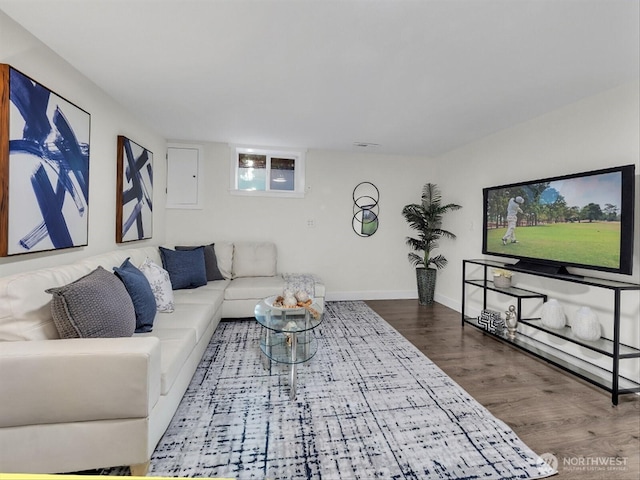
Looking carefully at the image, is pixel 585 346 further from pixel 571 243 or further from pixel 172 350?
pixel 172 350

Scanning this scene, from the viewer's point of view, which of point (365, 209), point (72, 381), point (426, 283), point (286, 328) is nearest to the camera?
point (72, 381)

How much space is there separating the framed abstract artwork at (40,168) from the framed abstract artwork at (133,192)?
58cm

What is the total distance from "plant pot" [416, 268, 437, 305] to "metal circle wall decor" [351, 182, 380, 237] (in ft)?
3.30

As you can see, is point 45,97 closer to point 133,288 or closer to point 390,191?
point 133,288

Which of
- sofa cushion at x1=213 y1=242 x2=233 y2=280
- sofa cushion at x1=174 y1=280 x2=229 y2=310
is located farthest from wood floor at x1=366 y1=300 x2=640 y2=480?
sofa cushion at x1=213 y1=242 x2=233 y2=280

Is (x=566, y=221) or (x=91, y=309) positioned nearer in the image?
(x=91, y=309)

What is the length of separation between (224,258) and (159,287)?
160 cm

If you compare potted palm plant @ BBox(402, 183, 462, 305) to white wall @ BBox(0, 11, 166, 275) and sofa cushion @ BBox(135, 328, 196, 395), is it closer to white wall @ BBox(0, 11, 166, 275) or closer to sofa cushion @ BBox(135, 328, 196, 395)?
sofa cushion @ BBox(135, 328, 196, 395)

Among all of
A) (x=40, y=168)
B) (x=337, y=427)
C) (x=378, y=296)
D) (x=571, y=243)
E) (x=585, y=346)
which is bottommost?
(x=337, y=427)

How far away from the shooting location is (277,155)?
460 cm

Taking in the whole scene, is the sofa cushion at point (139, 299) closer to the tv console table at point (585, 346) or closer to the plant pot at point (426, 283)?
the tv console table at point (585, 346)

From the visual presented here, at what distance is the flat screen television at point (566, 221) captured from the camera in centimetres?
216

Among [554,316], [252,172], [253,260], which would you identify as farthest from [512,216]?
[252,172]

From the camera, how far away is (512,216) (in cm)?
315
